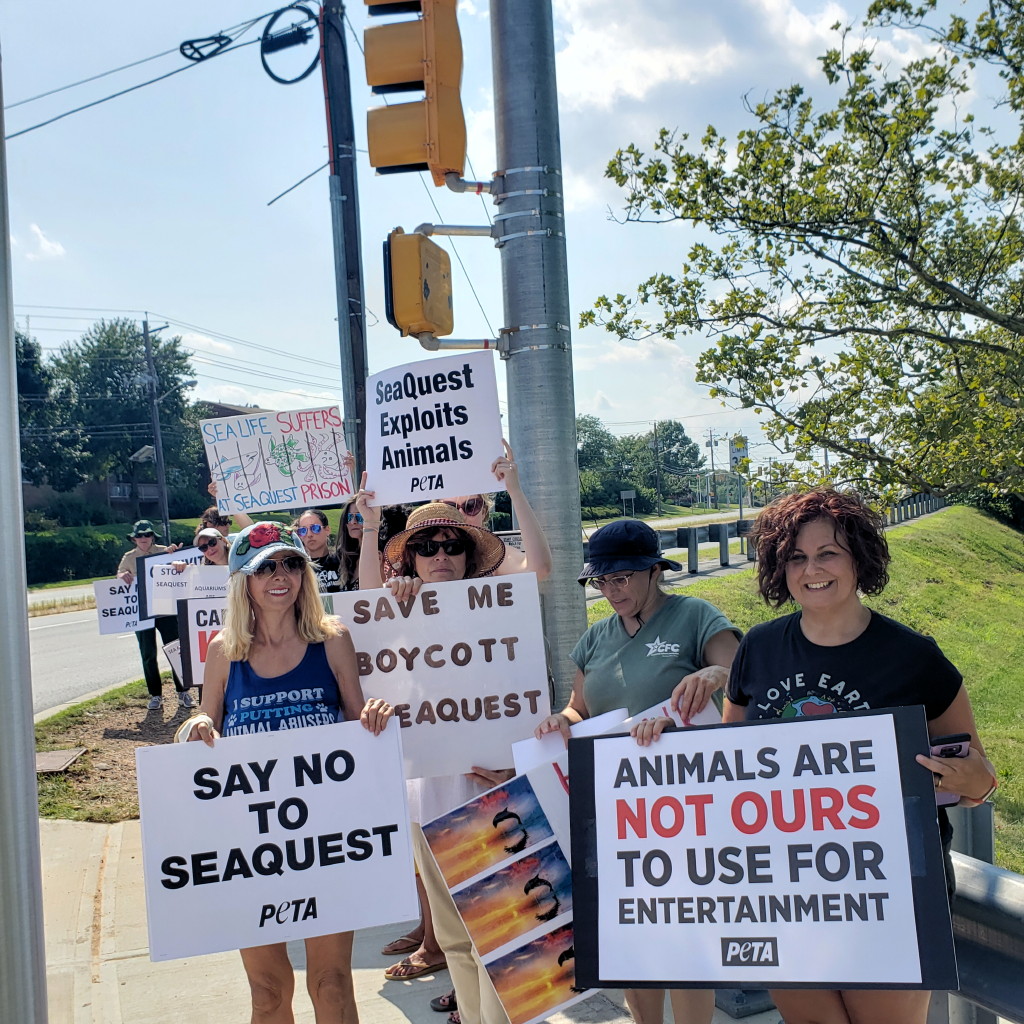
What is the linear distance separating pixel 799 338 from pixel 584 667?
5231 mm

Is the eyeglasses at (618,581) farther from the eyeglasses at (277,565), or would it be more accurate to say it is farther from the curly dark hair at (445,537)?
the eyeglasses at (277,565)

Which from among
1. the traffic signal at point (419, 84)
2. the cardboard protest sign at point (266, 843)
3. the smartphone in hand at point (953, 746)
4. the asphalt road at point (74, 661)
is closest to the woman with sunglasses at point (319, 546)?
the traffic signal at point (419, 84)

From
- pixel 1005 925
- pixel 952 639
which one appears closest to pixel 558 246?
pixel 1005 925

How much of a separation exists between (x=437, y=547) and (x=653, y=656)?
3.59 feet

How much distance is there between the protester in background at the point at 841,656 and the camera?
2361mm

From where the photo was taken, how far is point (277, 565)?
318 centimetres

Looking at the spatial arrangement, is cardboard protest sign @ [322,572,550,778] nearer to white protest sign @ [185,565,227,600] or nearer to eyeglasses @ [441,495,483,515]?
eyeglasses @ [441,495,483,515]

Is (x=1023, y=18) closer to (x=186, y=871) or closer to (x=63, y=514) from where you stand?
(x=186, y=871)

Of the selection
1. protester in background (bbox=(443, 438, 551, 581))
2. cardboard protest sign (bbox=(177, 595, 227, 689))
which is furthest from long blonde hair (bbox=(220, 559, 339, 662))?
cardboard protest sign (bbox=(177, 595, 227, 689))

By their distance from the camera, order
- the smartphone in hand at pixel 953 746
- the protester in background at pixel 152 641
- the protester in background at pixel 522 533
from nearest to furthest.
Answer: the smartphone in hand at pixel 953 746 < the protester in background at pixel 522 533 < the protester in background at pixel 152 641

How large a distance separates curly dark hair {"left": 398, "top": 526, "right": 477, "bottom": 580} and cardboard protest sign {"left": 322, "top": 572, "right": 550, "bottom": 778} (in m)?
0.17

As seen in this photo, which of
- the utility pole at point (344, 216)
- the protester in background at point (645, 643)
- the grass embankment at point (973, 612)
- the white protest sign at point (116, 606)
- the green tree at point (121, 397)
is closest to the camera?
the protester in background at point (645, 643)

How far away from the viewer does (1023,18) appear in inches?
273

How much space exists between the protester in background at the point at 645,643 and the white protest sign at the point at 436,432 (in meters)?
1.10
